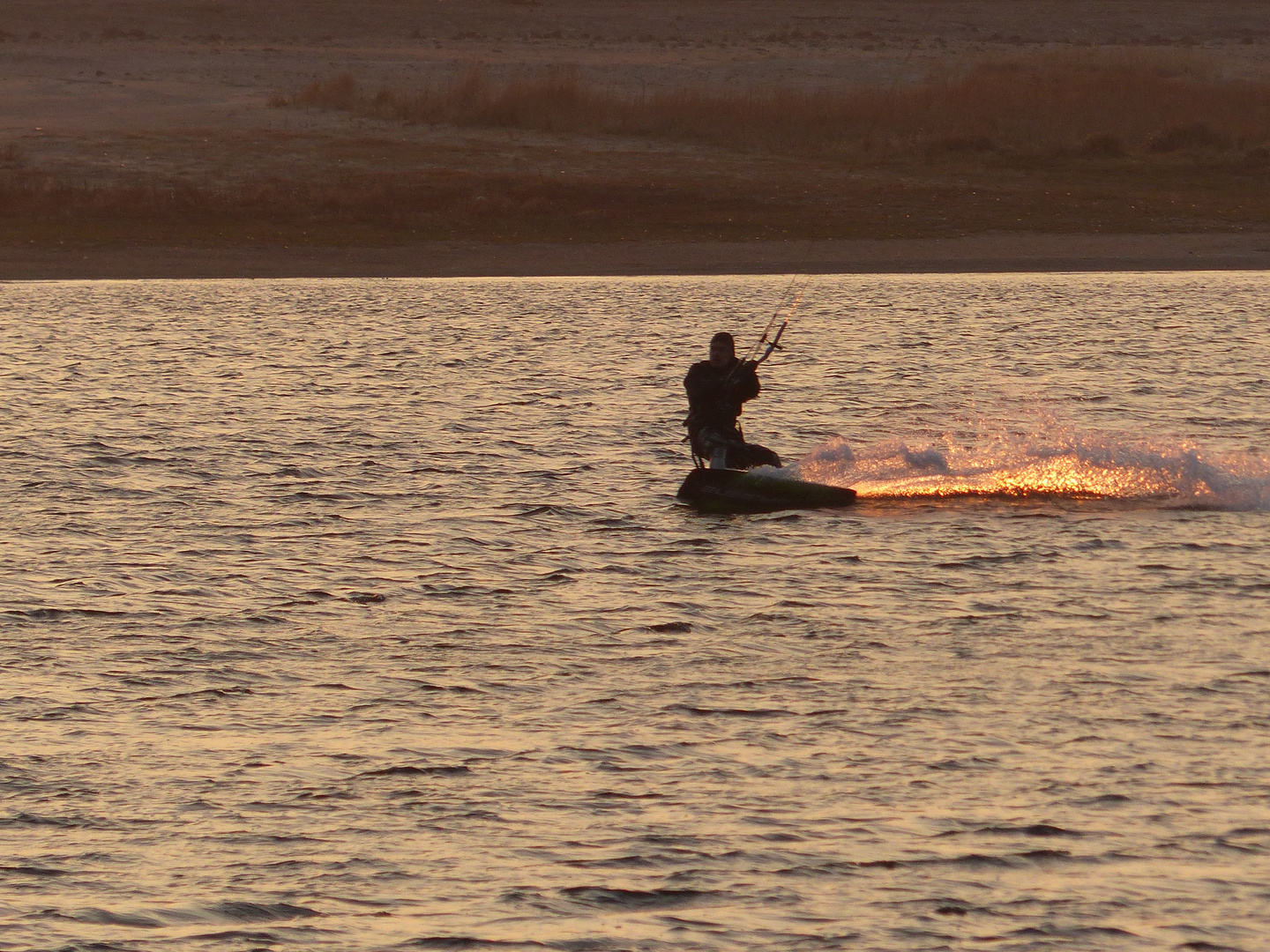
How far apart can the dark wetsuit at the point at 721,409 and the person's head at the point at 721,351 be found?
4 cm

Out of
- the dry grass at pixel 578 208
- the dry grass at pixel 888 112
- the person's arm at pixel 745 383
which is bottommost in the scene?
the person's arm at pixel 745 383

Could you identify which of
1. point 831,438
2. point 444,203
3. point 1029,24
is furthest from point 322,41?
point 831,438

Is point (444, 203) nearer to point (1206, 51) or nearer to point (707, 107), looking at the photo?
point (707, 107)

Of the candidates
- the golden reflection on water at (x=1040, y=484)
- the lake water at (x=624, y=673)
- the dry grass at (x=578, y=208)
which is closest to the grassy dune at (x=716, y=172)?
the dry grass at (x=578, y=208)

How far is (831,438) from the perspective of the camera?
749 inches

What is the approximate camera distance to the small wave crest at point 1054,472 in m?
15.9

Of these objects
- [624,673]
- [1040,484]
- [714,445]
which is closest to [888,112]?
[1040,484]

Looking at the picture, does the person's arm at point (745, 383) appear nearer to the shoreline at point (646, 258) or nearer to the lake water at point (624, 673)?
the lake water at point (624, 673)

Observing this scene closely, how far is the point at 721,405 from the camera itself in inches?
628

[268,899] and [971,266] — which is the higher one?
[971,266]

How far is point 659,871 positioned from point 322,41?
246 ft

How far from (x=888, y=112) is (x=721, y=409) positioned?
31.2 m

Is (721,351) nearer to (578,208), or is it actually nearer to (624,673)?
(624,673)

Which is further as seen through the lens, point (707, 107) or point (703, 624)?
point (707, 107)
